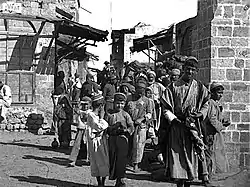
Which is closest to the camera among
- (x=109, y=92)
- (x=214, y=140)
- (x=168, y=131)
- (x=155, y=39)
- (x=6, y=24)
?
(x=168, y=131)

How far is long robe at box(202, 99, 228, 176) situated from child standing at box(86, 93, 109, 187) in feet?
5.02

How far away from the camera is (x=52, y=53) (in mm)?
13914

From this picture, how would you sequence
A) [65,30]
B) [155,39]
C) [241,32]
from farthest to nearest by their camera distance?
[155,39]
[65,30]
[241,32]

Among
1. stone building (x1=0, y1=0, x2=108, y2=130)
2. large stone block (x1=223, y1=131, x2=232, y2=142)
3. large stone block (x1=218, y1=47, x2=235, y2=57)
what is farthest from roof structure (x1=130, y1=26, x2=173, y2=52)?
large stone block (x1=223, y1=131, x2=232, y2=142)

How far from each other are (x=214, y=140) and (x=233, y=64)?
6.29 feet

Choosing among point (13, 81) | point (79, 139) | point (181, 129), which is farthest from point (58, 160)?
point (13, 81)

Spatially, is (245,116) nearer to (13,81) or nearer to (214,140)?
(214,140)

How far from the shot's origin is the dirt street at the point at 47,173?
24.4 feet

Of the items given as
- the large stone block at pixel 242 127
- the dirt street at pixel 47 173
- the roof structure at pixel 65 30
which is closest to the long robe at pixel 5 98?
the roof structure at pixel 65 30

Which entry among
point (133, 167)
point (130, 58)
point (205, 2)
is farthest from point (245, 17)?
point (130, 58)

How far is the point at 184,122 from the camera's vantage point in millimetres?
6090

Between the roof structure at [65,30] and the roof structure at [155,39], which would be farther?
the roof structure at [155,39]

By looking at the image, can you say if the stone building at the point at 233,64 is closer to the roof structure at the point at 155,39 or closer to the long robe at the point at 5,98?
the long robe at the point at 5,98

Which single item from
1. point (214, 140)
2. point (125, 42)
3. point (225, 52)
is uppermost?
point (125, 42)
